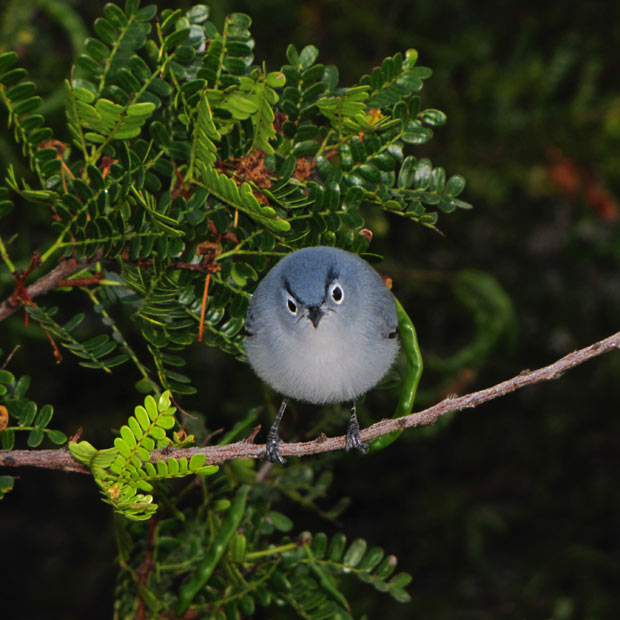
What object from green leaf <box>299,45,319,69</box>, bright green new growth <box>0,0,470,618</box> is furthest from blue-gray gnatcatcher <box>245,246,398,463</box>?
→ green leaf <box>299,45,319,69</box>

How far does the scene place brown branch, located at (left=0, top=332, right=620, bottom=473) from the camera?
154 centimetres

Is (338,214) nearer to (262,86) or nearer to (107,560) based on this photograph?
(262,86)

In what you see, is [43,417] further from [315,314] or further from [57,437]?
[315,314]

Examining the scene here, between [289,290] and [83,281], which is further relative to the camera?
[289,290]

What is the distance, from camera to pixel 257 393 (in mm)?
4266

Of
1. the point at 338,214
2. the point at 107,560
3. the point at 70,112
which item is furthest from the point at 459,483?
the point at 70,112

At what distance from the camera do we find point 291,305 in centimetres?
246

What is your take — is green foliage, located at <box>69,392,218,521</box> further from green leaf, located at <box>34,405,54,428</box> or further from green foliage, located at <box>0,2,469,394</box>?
green leaf, located at <box>34,405,54,428</box>

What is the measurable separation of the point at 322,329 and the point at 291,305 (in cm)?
12

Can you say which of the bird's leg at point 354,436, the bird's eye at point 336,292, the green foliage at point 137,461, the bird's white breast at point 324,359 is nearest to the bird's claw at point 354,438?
the bird's leg at point 354,436

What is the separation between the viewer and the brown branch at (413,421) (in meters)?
1.54

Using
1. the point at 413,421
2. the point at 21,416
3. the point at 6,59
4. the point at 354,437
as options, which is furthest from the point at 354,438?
the point at 6,59

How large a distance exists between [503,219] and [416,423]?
11.3 ft

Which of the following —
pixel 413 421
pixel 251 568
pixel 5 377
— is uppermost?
pixel 413 421
